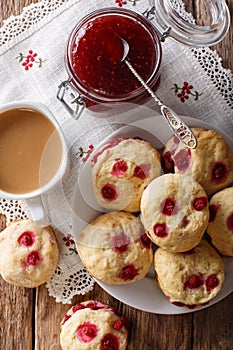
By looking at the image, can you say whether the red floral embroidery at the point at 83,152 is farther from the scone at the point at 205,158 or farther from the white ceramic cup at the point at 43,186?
the scone at the point at 205,158

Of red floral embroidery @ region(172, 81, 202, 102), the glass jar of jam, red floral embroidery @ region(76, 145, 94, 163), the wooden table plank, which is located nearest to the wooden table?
the wooden table plank

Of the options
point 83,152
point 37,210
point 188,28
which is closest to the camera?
point 188,28

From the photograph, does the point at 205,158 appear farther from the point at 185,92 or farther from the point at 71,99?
the point at 71,99

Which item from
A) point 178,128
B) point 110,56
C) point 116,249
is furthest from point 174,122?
point 116,249

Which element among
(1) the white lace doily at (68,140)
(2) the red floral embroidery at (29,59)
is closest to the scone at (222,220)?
(1) the white lace doily at (68,140)

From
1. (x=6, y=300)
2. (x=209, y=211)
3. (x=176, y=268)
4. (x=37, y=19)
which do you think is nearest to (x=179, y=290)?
(x=176, y=268)

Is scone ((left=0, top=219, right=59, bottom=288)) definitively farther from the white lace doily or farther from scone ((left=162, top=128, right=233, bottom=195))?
scone ((left=162, top=128, right=233, bottom=195))

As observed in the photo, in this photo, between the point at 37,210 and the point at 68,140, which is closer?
the point at 37,210
